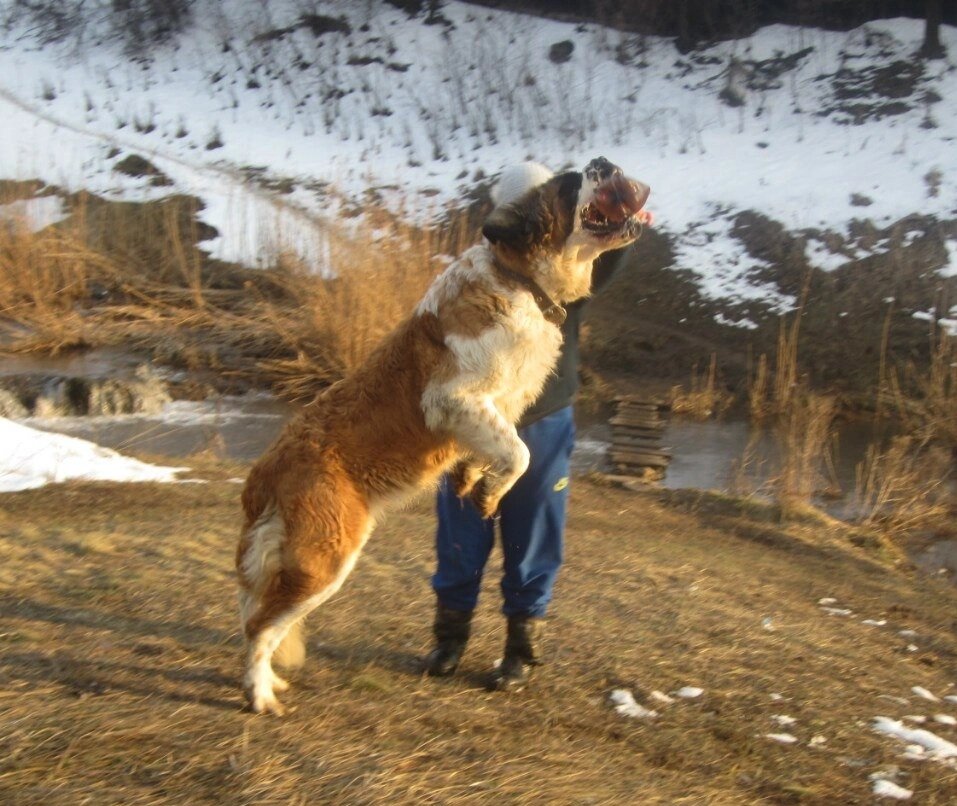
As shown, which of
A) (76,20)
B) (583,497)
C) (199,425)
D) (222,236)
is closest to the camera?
(583,497)

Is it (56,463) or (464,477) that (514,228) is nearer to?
(464,477)

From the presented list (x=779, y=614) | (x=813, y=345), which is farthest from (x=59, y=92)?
(x=779, y=614)

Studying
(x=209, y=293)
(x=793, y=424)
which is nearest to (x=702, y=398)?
(x=793, y=424)

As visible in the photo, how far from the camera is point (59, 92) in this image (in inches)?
846

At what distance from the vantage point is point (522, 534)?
3.69 metres

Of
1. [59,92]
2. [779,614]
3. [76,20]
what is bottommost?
[779,614]

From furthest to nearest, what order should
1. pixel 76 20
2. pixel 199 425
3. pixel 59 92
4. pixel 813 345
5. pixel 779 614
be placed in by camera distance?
pixel 76 20, pixel 59 92, pixel 813 345, pixel 199 425, pixel 779 614

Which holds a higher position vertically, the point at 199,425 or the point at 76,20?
the point at 76,20

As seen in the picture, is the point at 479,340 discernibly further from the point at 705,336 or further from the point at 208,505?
the point at 705,336

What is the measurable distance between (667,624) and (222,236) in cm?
1153

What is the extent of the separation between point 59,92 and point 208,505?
18171 mm

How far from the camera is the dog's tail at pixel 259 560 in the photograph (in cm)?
337

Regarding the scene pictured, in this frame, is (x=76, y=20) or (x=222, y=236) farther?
(x=76, y=20)

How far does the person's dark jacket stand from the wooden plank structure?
15.9ft
